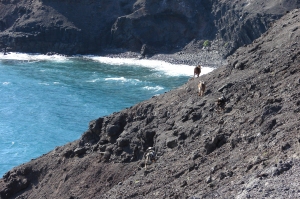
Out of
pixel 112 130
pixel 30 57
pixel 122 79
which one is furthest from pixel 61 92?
pixel 112 130

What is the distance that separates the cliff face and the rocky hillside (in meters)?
58.1

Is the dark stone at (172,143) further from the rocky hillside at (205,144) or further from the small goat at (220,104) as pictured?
the small goat at (220,104)

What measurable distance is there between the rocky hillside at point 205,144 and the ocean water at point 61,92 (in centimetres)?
1600

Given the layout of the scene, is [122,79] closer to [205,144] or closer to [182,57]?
[182,57]

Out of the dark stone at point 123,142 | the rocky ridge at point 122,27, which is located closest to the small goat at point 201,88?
the dark stone at point 123,142

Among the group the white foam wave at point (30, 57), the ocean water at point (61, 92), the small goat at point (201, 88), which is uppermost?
the small goat at point (201, 88)

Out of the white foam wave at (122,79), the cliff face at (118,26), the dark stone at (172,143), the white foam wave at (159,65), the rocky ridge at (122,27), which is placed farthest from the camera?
the cliff face at (118,26)

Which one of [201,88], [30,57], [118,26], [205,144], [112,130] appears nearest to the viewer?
[205,144]

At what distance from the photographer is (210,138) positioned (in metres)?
20.1

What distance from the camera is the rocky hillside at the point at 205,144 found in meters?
15.1

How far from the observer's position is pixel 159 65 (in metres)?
81.1

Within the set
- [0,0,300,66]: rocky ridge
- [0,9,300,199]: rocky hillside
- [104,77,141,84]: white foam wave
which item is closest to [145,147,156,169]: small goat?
[0,9,300,199]: rocky hillside

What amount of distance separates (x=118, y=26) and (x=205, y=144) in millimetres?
73495

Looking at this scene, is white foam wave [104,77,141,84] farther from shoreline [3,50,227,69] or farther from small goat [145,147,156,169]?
small goat [145,147,156,169]
